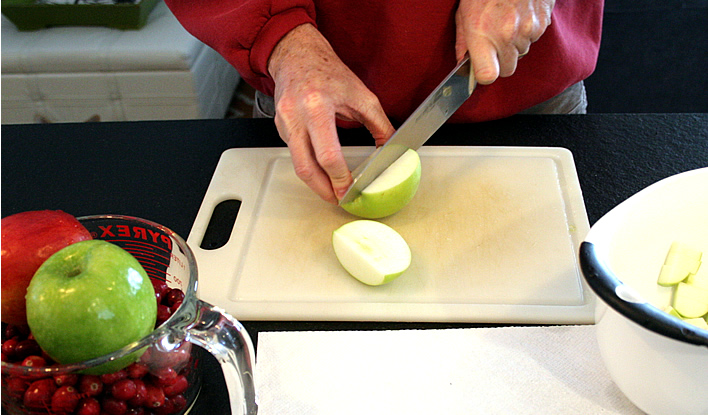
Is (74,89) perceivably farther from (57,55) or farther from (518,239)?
(518,239)

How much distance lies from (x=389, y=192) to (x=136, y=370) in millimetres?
511

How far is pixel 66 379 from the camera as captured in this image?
1.75 feet

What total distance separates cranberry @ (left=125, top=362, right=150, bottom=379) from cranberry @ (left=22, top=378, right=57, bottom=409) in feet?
0.21

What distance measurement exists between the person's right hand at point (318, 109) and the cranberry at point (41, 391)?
0.52m

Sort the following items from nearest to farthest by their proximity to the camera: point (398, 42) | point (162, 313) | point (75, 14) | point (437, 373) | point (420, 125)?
point (162, 313)
point (437, 373)
point (420, 125)
point (398, 42)
point (75, 14)

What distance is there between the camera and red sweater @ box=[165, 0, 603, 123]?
107 cm

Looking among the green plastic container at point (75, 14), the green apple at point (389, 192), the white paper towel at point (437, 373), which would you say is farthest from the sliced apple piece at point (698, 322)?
the green plastic container at point (75, 14)

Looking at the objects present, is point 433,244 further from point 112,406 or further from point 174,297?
point 112,406

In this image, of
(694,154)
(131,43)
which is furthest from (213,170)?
(131,43)

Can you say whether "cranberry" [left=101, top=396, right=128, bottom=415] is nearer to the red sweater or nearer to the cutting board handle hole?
the cutting board handle hole

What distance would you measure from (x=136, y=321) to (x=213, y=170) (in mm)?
645

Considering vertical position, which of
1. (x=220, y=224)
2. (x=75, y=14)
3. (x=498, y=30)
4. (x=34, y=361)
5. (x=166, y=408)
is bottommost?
(x=75, y=14)

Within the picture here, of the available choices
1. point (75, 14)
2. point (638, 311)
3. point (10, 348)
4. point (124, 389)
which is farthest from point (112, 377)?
point (75, 14)

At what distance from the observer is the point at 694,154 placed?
1111 mm
